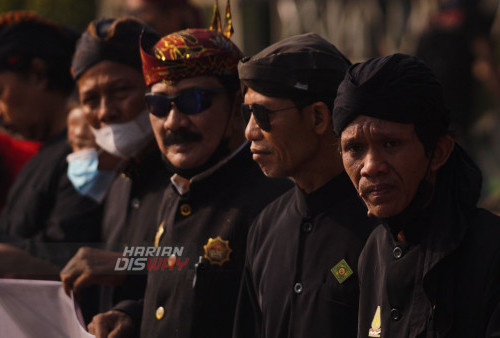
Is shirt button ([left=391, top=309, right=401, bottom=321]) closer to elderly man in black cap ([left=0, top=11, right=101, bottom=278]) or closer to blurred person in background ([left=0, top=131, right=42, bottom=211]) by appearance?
elderly man in black cap ([left=0, top=11, right=101, bottom=278])

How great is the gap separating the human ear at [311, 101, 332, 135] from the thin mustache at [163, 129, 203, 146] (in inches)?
34.9

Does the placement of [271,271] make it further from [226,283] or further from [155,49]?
[155,49]

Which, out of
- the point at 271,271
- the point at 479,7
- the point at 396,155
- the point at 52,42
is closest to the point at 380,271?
the point at 396,155

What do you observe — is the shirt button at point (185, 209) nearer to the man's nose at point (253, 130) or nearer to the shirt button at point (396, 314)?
the man's nose at point (253, 130)

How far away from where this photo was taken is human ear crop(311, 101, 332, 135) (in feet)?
18.2

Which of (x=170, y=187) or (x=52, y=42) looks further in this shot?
(x=52, y=42)

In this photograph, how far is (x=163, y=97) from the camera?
247 inches

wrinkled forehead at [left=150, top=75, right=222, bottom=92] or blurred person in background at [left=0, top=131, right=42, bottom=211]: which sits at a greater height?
wrinkled forehead at [left=150, top=75, right=222, bottom=92]

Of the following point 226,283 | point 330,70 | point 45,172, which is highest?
point 330,70

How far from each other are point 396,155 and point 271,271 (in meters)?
1.08

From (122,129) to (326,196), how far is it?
214 centimetres

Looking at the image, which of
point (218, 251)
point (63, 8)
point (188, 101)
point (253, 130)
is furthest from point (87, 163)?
point (63, 8)

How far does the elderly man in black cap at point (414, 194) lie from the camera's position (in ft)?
14.9

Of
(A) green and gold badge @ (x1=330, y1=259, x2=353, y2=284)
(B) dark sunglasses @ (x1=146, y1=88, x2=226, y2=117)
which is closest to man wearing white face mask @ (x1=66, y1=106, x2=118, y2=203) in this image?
(B) dark sunglasses @ (x1=146, y1=88, x2=226, y2=117)
